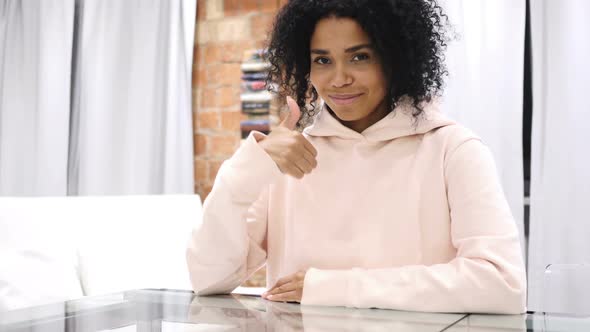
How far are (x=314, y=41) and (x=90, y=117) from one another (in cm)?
259

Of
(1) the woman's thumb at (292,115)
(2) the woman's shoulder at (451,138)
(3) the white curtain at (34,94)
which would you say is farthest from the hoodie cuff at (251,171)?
(3) the white curtain at (34,94)

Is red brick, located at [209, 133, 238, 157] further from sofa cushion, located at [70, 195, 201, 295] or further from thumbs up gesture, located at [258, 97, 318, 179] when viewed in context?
thumbs up gesture, located at [258, 97, 318, 179]

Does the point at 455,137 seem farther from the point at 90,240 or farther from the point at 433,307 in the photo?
the point at 90,240

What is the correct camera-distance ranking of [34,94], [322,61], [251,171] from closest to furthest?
[251,171] → [322,61] → [34,94]

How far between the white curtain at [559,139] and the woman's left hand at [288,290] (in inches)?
71.5

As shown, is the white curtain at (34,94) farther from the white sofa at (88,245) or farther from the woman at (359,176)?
the woman at (359,176)

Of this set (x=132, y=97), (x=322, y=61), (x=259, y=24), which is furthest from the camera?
(x=132, y=97)

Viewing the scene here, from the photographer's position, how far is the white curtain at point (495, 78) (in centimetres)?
287

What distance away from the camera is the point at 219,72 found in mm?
3607

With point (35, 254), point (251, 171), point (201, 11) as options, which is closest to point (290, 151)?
point (251, 171)

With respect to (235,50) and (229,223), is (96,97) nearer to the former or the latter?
(235,50)

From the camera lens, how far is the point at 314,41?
57.3 inches

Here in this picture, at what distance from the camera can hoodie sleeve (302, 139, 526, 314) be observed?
1.11 metres

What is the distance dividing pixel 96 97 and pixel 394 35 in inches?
107
